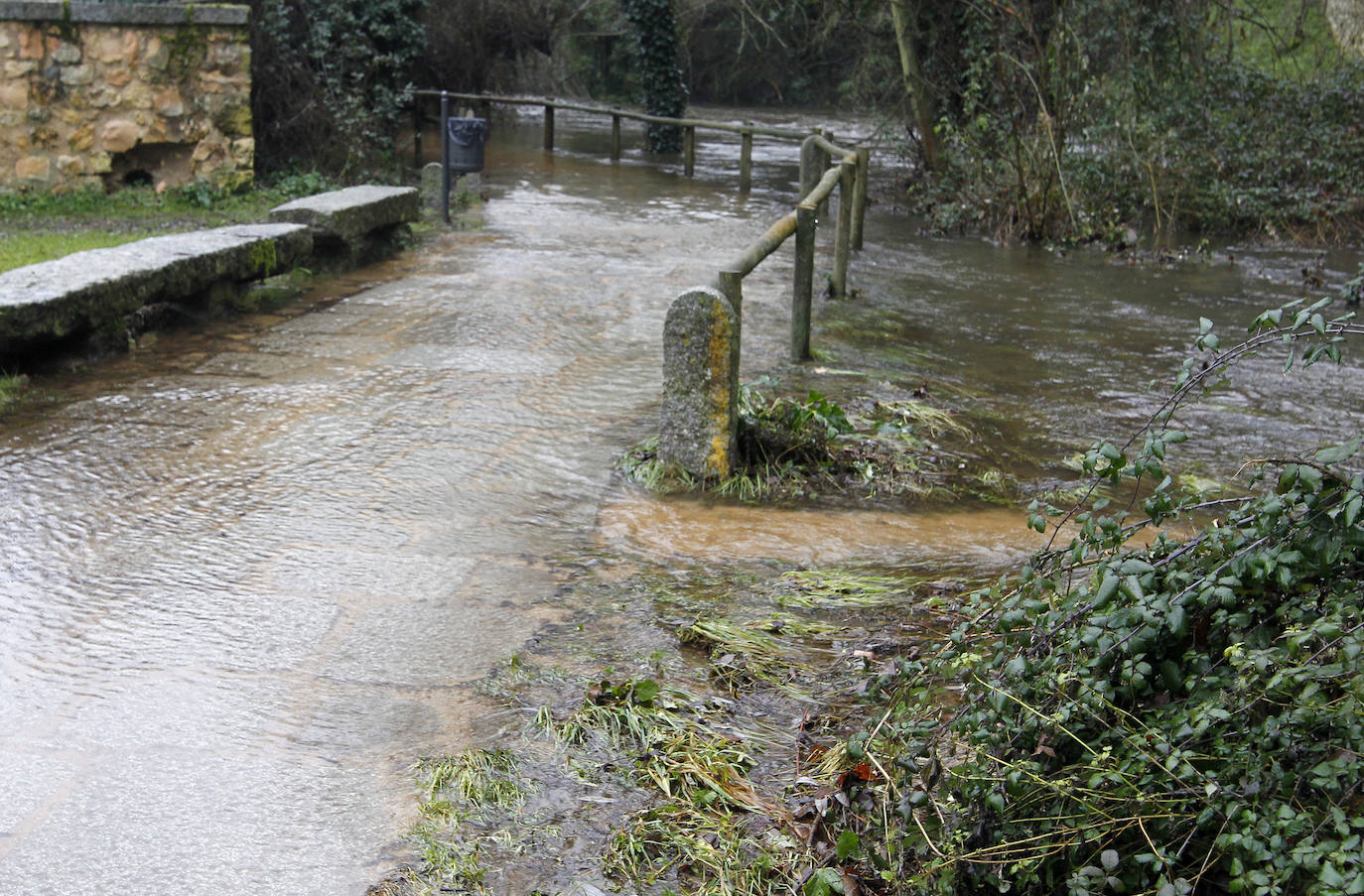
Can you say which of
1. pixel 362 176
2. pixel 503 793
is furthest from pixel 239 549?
pixel 362 176

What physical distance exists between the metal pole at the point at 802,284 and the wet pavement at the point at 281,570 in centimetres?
87

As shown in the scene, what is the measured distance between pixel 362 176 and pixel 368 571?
9.47 m

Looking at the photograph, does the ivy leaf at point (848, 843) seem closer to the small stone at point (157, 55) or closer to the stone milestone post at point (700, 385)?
the stone milestone post at point (700, 385)

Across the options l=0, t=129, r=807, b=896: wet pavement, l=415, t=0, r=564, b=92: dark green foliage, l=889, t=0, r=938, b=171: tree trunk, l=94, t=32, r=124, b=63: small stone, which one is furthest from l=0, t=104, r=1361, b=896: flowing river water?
l=415, t=0, r=564, b=92: dark green foliage

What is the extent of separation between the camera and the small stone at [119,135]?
10.5 metres

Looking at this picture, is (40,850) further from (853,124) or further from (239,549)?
(853,124)

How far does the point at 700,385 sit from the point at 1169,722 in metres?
2.65

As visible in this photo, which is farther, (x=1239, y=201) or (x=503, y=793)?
(x=1239, y=201)

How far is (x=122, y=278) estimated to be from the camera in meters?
5.88

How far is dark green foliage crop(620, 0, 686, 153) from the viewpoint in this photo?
1909 cm

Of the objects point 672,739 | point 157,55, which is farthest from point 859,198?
point 672,739

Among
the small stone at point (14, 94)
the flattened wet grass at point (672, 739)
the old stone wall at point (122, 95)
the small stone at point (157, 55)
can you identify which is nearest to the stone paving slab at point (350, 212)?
the old stone wall at point (122, 95)

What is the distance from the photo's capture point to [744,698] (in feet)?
10.0

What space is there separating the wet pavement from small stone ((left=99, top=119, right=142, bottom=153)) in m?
4.63
